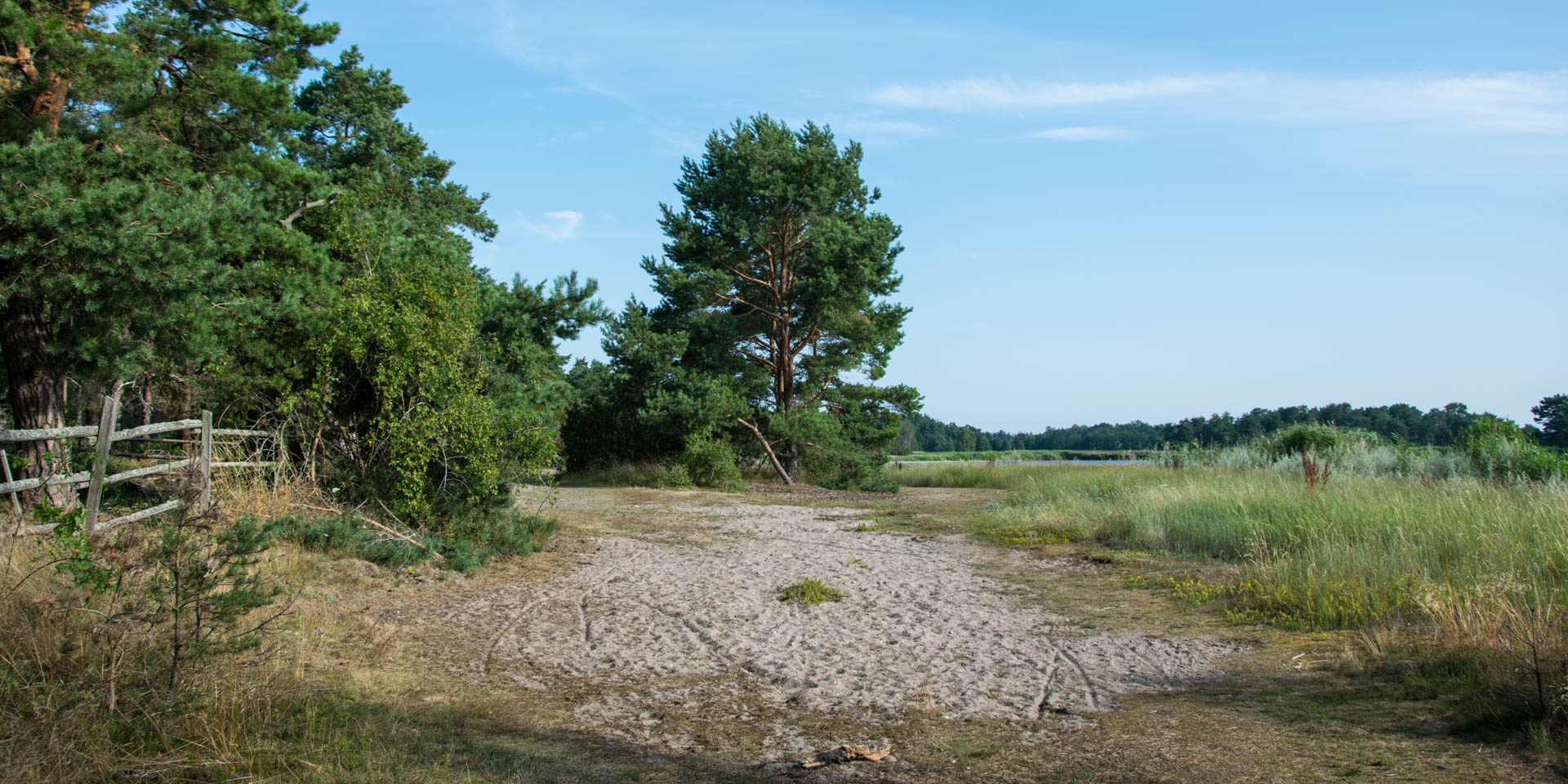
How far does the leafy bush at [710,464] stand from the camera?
2244cm

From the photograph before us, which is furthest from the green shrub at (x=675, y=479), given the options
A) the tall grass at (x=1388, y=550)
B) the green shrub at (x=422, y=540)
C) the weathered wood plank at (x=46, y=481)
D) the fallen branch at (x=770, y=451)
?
the weathered wood plank at (x=46, y=481)

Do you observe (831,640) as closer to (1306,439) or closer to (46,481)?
(46,481)

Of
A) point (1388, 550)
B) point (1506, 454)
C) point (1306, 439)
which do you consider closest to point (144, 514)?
point (1388, 550)

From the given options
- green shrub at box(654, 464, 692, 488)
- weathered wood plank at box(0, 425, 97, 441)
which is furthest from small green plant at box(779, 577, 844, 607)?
green shrub at box(654, 464, 692, 488)

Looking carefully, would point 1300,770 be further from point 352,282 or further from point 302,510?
point 352,282

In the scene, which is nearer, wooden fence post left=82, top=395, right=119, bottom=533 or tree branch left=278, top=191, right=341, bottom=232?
wooden fence post left=82, top=395, right=119, bottom=533

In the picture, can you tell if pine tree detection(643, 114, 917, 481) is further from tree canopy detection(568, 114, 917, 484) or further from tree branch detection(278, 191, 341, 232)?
tree branch detection(278, 191, 341, 232)

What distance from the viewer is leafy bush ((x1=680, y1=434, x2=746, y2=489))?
22.4 metres

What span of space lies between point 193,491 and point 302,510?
2.55 meters

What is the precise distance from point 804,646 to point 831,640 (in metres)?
0.26

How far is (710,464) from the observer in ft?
74.7

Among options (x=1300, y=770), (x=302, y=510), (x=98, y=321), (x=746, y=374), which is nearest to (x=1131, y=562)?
(x=1300, y=770)

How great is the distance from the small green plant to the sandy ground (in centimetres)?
11

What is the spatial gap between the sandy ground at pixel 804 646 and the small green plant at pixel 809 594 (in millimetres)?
108
